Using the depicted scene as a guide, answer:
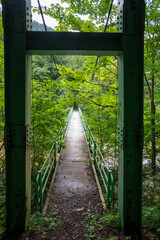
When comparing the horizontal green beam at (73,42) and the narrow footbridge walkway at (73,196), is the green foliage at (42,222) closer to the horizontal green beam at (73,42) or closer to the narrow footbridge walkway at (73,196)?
the narrow footbridge walkway at (73,196)

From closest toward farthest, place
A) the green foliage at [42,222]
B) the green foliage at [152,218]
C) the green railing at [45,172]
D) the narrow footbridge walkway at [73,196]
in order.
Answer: the green foliage at [152,218]
the green foliage at [42,222]
the narrow footbridge walkway at [73,196]
the green railing at [45,172]

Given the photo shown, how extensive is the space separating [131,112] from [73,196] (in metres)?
3.24

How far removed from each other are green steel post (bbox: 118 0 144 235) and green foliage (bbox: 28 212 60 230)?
1.37 m

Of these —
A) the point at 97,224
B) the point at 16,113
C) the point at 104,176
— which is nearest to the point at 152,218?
the point at 97,224

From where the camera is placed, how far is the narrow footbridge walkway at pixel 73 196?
3.07 meters

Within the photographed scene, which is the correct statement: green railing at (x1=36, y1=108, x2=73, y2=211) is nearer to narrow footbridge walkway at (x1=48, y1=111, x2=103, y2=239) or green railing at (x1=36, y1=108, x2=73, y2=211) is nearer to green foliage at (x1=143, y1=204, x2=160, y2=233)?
narrow footbridge walkway at (x1=48, y1=111, x2=103, y2=239)

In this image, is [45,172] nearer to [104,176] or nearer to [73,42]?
[104,176]

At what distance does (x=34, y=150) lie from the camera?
5.15m

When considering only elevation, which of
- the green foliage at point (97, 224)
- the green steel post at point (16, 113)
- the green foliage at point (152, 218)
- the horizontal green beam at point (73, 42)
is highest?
the horizontal green beam at point (73, 42)

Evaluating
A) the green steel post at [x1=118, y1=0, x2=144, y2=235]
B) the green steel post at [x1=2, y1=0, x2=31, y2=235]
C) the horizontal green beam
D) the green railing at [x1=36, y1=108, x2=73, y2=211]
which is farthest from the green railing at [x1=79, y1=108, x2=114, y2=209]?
the horizontal green beam

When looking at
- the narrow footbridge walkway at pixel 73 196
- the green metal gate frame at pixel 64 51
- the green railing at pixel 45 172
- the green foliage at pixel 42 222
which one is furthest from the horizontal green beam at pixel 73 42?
the narrow footbridge walkway at pixel 73 196

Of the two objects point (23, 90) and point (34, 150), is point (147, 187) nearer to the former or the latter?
Result: point (34, 150)

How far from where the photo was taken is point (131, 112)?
8.32 feet

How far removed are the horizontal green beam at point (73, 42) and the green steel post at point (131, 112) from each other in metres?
0.19
